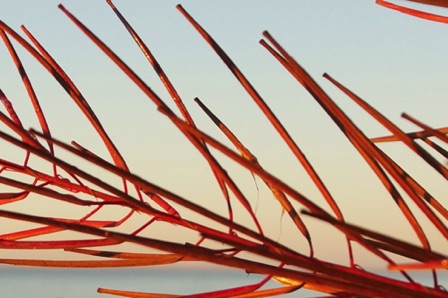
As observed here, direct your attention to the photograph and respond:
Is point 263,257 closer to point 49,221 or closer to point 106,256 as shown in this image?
point 49,221

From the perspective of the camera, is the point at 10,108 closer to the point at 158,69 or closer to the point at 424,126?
the point at 158,69

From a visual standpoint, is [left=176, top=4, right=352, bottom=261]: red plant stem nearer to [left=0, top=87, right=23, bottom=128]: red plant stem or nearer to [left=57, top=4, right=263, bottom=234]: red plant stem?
[left=57, top=4, right=263, bottom=234]: red plant stem

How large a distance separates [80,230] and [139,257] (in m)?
0.17

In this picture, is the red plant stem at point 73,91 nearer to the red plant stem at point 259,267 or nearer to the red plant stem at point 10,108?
the red plant stem at point 10,108

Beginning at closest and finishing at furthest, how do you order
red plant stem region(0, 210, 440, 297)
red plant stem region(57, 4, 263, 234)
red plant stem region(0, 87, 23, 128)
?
red plant stem region(0, 210, 440, 297) → red plant stem region(57, 4, 263, 234) → red plant stem region(0, 87, 23, 128)

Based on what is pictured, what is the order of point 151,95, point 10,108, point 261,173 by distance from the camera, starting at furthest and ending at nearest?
point 10,108, point 151,95, point 261,173

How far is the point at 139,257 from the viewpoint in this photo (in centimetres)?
47

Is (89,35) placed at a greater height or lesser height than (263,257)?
greater

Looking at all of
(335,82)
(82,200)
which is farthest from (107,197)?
(335,82)

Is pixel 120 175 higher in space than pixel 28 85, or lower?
lower

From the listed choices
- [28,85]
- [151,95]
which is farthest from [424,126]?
[28,85]

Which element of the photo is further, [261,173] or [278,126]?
[278,126]

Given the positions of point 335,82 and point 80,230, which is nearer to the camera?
point 80,230

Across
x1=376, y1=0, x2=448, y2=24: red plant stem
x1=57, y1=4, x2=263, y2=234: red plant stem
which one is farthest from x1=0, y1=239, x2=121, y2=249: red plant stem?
x1=376, y1=0, x2=448, y2=24: red plant stem
